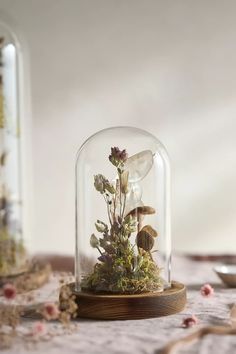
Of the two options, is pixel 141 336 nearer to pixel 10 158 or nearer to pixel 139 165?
pixel 139 165

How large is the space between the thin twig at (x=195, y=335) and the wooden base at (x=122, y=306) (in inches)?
7.5

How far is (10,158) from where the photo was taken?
248 centimetres

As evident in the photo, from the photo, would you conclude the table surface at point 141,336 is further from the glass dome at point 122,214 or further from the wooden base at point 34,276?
the wooden base at point 34,276

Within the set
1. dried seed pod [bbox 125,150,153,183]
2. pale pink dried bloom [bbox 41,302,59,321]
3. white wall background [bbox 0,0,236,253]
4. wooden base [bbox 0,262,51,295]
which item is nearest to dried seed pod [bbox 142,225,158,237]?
dried seed pod [bbox 125,150,153,183]

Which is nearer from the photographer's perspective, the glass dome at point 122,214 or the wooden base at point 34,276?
the glass dome at point 122,214

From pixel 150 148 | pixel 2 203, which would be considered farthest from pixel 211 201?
pixel 150 148

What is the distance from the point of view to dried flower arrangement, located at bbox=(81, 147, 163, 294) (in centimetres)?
160

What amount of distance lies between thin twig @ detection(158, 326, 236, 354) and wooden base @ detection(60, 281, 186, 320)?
0.62ft

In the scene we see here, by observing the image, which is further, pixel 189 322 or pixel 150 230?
pixel 150 230

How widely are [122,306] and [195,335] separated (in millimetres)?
243

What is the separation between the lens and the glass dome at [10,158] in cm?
226

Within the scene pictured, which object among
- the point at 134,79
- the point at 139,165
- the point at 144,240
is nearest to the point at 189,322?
the point at 144,240

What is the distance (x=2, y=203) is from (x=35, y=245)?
108cm

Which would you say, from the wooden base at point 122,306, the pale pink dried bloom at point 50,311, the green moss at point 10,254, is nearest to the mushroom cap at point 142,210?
the wooden base at point 122,306
